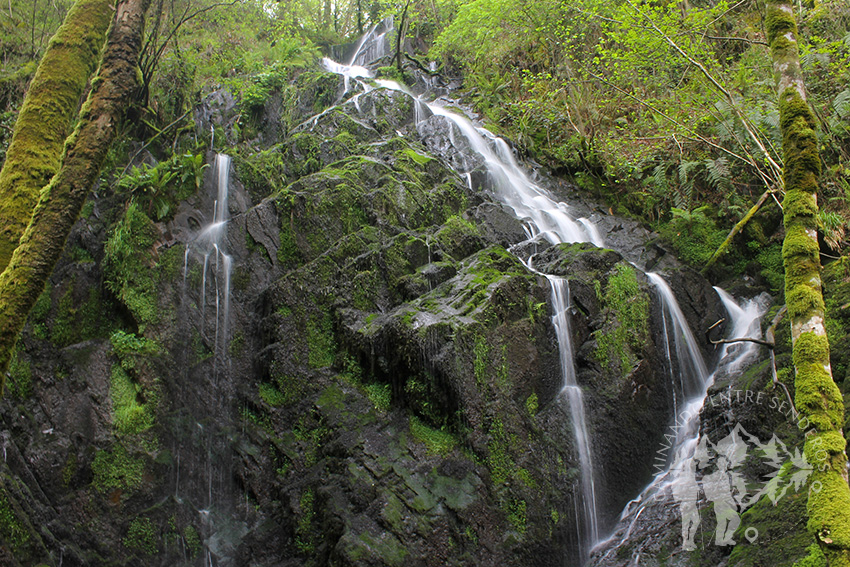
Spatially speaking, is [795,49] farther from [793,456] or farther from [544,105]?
[544,105]

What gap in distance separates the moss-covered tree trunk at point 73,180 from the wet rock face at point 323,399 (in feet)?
15.3

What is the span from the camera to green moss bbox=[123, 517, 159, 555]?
6703 mm

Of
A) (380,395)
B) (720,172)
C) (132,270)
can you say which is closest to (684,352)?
(720,172)

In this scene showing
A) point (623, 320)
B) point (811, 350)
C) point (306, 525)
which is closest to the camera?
point (811, 350)

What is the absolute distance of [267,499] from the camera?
7395 millimetres

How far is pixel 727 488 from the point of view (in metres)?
6.28

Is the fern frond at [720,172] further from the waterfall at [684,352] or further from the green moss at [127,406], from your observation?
the green moss at [127,406]

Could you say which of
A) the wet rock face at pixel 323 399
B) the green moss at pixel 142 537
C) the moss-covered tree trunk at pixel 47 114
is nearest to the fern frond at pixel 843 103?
the wet rock face at pixel 323 399

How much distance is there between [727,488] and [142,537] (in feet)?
25.8

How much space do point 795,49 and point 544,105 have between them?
13051 mm

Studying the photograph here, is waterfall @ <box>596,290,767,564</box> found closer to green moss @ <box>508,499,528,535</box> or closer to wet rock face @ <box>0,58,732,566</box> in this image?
wet rock face @ <box>0,58,732,566</box>

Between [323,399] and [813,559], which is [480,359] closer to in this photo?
[323,399]

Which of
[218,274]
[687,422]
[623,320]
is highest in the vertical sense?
[218,274]

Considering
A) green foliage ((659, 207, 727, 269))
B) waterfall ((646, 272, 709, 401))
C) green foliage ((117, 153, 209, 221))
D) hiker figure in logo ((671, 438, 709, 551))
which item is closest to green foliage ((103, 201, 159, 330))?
green foliage ((117, 153, 209, 221))
